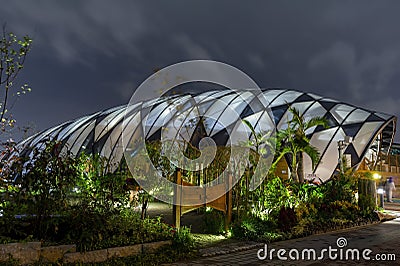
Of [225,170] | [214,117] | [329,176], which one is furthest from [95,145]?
[225,170]

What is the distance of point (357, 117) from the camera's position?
19.9 m

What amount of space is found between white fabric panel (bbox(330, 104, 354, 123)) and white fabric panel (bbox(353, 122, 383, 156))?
1.34m

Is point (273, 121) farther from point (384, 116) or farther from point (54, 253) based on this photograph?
point (54, 253)

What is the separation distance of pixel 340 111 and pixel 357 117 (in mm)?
1028

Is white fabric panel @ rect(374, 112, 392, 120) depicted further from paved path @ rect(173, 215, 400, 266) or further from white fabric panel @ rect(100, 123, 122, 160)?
white fabric panel @ rect(100, 123, 122, 160)

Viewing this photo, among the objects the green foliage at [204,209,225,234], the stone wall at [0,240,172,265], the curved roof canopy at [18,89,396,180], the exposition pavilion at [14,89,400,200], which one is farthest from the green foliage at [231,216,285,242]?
the curved roof canopy at [18,89,396,180]

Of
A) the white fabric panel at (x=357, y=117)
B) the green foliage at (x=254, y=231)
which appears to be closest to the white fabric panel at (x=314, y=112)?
the white fabric panel at (x=357, y=117)

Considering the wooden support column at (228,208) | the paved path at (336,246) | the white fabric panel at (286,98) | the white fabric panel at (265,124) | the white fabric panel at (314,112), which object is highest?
the white fabric panel at (286,98)

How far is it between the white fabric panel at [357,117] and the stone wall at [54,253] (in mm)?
17120

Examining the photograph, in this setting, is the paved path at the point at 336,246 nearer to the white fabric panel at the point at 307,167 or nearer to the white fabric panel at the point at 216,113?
the white fabric panel at the point at 307,167

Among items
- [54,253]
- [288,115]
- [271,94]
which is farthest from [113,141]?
[54,253]

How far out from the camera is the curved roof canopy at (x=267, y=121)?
61.8ft

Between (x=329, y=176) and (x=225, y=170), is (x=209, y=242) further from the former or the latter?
(x=329, y=176)

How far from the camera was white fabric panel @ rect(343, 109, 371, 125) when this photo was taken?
64.4 ft
